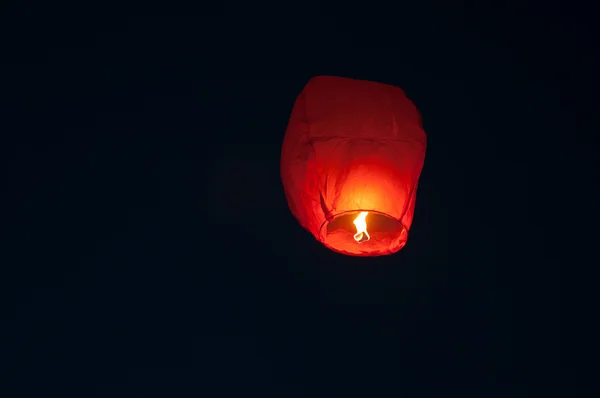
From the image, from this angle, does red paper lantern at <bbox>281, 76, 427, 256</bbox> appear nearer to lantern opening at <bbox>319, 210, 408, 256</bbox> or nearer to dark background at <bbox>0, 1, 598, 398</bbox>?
lantern opening at <bbox>319, 210, 408, 256</bbox>

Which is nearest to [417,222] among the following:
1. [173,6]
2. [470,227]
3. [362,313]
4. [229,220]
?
[470,227]

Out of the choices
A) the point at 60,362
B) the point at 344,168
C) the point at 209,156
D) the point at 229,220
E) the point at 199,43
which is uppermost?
the point at 199,43

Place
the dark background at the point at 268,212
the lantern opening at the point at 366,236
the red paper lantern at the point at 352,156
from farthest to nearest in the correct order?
the dark background at the point at 268,212, the lantern opening at the point at 366,236, the red paper lantern at the point at 352,156

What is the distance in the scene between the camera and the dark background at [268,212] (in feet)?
7.19

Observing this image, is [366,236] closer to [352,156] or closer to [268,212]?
[352,156]

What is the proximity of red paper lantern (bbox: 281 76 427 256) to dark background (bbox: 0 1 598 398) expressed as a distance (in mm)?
790

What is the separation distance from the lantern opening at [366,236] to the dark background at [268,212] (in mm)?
751

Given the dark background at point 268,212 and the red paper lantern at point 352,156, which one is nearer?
the red paper lantern at point 352,156

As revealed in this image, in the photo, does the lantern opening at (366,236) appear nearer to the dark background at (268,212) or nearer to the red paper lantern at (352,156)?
the red paper lantern at (352,156)

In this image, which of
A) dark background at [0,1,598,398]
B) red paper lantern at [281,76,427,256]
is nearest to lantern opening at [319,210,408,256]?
red paper lantern at [281,76,427,256]

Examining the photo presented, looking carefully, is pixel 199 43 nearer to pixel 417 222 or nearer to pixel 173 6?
pixel 173 6

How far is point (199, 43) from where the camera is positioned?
7.98ft

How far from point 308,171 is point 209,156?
0.96 meters

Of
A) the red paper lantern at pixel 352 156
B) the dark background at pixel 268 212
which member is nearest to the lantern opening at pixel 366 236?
the red paper lantern at pixel 352 156
